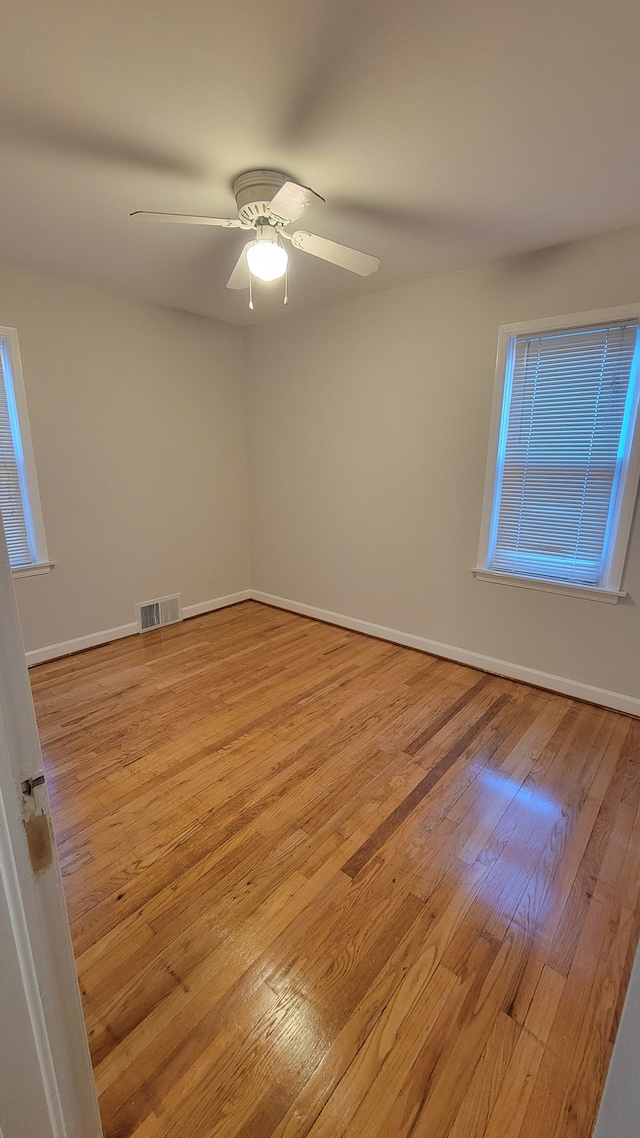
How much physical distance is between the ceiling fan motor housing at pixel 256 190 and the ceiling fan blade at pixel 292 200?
13 centimetres

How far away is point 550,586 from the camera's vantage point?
105 inches

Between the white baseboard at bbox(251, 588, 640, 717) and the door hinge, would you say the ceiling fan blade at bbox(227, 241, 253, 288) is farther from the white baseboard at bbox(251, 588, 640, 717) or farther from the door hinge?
the white baseboard at bbox(251, 588, 640, 717)

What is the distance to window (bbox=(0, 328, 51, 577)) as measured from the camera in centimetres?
272

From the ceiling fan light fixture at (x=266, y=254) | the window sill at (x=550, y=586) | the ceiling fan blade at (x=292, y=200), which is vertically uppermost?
the ceiling fan blade at (x=292, y=200)

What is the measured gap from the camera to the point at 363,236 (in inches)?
90.0

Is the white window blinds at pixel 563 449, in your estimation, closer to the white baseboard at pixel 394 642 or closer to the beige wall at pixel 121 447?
the white baseboard at pixel 394 642

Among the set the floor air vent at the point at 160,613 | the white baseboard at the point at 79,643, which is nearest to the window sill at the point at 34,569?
the white baseboard at the point at 79,643

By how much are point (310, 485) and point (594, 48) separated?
2.76 metres

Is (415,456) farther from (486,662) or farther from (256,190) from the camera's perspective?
(256,190)

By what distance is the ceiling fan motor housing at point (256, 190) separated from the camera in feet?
5.76

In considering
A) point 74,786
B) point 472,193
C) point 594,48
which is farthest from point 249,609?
point 594,48

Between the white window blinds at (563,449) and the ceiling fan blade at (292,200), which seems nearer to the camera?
the ceiling fan blade at (292,200)

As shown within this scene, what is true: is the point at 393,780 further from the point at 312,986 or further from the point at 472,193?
the point at 472,193

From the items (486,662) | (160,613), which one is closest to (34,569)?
(160,613)
